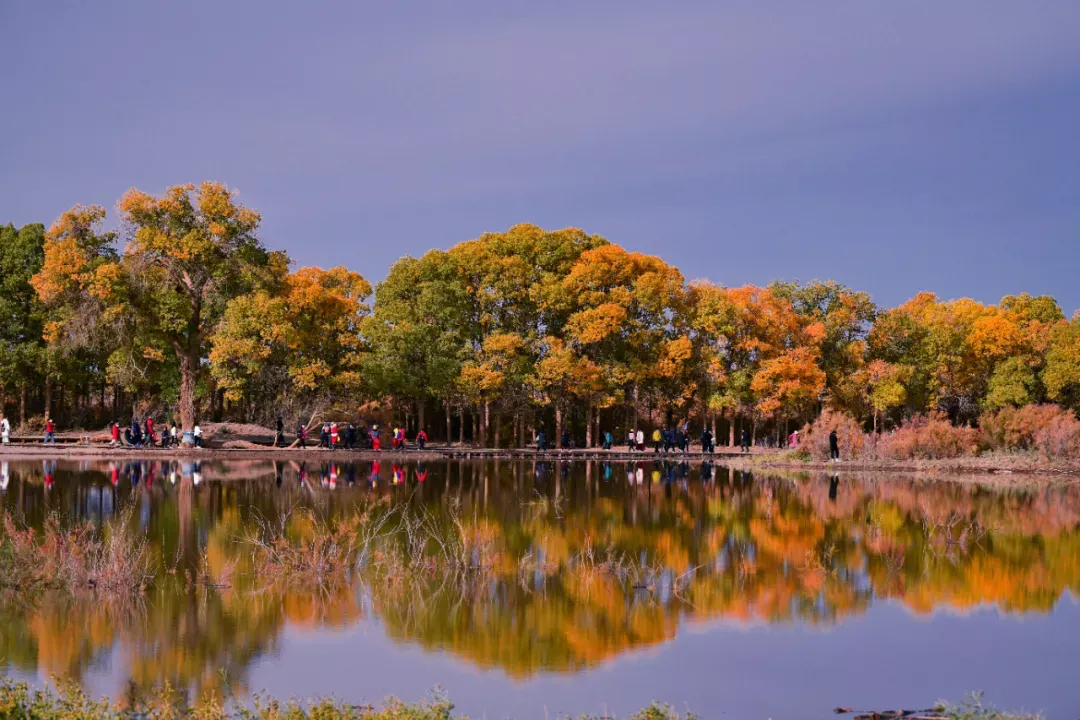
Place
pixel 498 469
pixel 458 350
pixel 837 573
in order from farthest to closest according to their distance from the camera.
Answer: pixel 458 350, pixel 498 469, pixel 837 573

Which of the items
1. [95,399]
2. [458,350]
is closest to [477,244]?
[458,350]

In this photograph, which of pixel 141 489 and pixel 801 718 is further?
pixel 141 489

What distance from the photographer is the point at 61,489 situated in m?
29.4

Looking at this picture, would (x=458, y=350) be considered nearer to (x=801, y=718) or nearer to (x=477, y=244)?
(x=477, y=244)

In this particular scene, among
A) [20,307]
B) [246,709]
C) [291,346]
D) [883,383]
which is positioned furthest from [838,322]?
[246,709]

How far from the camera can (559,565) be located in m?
18.6

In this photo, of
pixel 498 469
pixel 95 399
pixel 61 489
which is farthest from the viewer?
pixel 95 399

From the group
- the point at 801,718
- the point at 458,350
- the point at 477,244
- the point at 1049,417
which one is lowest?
the point at 801,718

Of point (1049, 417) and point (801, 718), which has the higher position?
point (1049, 417)

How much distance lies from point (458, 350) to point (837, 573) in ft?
145

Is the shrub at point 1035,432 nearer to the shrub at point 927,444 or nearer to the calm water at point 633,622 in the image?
the shrub at point 927,444

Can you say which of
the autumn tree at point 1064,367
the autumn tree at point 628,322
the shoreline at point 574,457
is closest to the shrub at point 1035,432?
the shoreline at point 574,457

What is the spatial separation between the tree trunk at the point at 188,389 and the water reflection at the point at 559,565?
16.0 meters

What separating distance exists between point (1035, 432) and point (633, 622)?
128 ft
